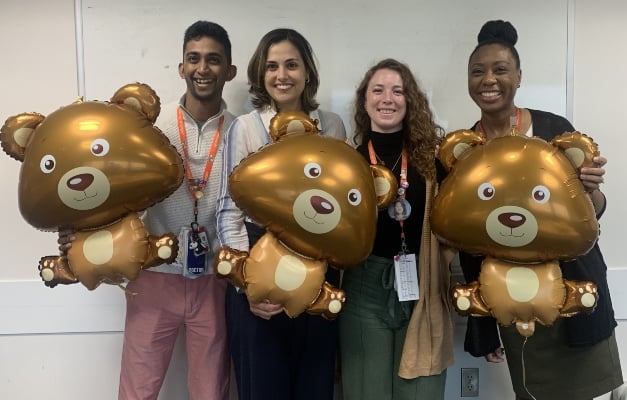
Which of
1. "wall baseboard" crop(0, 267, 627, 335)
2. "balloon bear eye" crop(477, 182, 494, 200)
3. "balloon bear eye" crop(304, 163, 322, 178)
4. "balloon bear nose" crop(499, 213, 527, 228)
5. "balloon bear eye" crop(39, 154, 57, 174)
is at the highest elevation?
"balloon bear eye" crop(39, 154, 57, 174)

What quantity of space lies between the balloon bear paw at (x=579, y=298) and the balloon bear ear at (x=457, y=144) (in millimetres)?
390

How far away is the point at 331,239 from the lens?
1085 mm

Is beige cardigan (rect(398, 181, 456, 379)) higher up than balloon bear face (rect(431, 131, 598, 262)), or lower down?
lower down

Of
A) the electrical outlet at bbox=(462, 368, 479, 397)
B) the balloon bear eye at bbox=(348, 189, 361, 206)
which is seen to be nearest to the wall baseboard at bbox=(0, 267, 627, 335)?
the electrical outlet at bbox=(462, 368, 479, 397)

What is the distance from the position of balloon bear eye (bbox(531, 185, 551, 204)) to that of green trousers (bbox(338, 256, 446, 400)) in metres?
0.40

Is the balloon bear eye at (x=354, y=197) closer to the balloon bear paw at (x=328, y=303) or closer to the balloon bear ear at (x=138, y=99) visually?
the balloon bear paw at (x=328, y=303)

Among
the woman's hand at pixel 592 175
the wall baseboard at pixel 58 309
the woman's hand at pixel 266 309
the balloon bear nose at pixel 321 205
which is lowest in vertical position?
the wall baseboard at pixel 58 309

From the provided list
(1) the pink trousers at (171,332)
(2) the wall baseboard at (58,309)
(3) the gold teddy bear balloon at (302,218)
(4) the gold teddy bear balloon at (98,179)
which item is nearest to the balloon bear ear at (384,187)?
(3) the gold teddy bear balloon at (302,218)

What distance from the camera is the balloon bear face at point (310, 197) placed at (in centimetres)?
108

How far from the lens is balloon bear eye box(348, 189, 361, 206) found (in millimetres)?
1090

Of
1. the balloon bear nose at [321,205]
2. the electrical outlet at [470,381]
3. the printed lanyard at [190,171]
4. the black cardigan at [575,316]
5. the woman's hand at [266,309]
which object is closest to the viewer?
the balloon bear nose at [321,205]

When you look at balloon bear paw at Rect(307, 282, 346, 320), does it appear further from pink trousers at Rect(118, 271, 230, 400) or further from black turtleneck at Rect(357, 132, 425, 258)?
pink trousers at Rect(118, 271, 230, 400)

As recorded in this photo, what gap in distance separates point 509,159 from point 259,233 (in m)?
0.64

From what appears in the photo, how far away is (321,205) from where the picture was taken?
107 centimetres
